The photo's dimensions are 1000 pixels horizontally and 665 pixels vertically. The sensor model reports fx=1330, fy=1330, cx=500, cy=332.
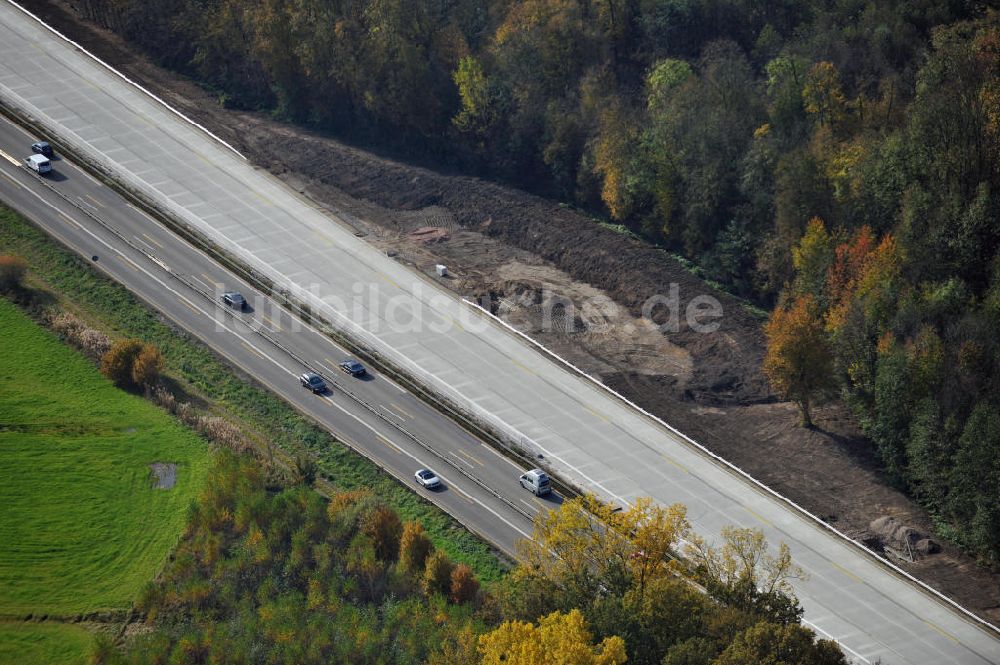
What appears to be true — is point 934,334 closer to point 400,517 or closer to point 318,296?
point 400,517

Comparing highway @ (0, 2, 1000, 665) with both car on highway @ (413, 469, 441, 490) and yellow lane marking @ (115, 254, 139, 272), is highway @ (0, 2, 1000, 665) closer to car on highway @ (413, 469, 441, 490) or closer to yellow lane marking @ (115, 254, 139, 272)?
yellow lane marking @ (115, 254, 139, 272)

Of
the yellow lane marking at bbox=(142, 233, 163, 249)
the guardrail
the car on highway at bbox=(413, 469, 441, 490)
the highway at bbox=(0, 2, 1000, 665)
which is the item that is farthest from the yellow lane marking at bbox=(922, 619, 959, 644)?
the yellow lane marking at bbox=(142, 233, 163, 249)

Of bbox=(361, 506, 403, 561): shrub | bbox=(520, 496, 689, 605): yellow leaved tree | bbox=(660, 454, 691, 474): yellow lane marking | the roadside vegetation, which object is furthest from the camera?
bbox=(660, 454, 691, 474): yellow lane marking

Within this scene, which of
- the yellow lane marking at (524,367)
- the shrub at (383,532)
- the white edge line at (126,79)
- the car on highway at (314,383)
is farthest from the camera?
the white edge line at (126,79)

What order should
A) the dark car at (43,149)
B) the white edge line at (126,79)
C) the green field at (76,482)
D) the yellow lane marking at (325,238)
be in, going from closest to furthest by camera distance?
the green field at (76,482) → the yellow lane marking at (325,238) → the dark car at (43,149) → the white edge line at (126,79)

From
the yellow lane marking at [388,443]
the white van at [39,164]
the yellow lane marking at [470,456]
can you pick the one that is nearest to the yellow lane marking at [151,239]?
the white van at [39,164]

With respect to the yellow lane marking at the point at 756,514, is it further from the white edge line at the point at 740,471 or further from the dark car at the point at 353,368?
the dark car at the point at 353,368

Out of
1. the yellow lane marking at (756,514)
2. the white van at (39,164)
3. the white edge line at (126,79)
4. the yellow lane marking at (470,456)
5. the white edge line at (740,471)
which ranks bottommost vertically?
the yellow lane marking at (470,456)
